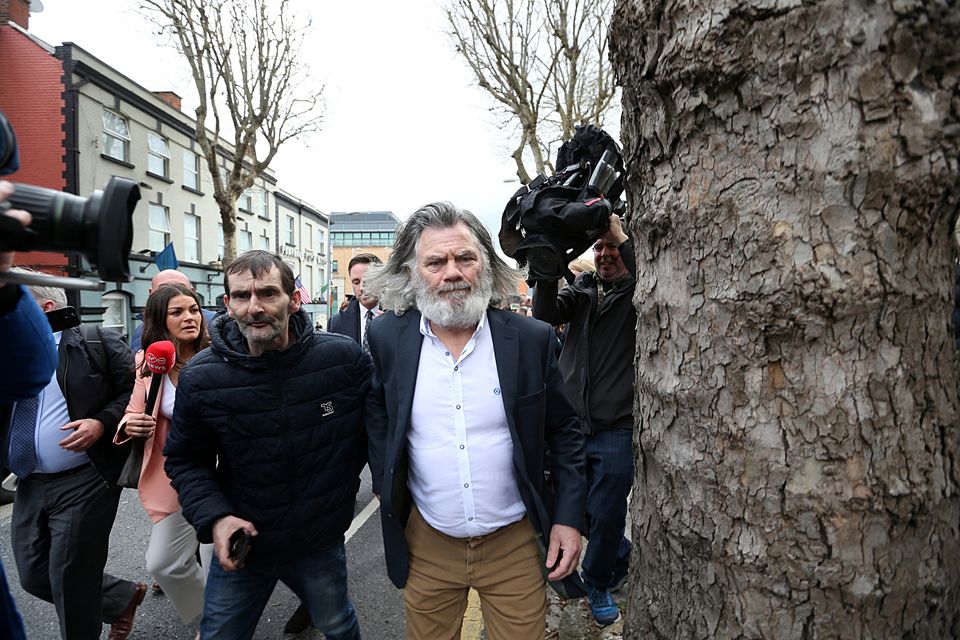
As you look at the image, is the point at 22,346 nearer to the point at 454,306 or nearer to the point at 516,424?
the point at 454,306

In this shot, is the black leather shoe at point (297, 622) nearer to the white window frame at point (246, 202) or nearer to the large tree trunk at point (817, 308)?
the large tree trunk at point (817, 308)

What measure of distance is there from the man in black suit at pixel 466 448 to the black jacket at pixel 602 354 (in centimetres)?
85

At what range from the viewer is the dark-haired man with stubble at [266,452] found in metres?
2.23

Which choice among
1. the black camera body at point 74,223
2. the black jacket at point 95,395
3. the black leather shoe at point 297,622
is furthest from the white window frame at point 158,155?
the black camera body at point 74,223

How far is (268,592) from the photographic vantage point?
95.3 inches

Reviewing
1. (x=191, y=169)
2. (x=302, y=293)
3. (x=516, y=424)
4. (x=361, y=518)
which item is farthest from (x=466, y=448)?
(x=191, y=169)

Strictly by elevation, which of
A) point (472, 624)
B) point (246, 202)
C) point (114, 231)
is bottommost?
point (472, 624)

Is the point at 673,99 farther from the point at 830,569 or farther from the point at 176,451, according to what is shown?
the point at 176,451

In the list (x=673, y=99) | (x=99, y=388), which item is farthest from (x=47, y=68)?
(x=673, y=99)

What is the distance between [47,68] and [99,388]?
18.1 meters

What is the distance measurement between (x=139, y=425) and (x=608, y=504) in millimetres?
2414

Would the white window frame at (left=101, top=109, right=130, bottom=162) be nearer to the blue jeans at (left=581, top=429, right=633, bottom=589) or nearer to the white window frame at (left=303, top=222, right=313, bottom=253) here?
the white window frame at (left=303, top=222, right=313, bottom=253)

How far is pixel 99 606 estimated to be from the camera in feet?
8.96

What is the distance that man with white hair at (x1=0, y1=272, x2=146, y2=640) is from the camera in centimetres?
265
